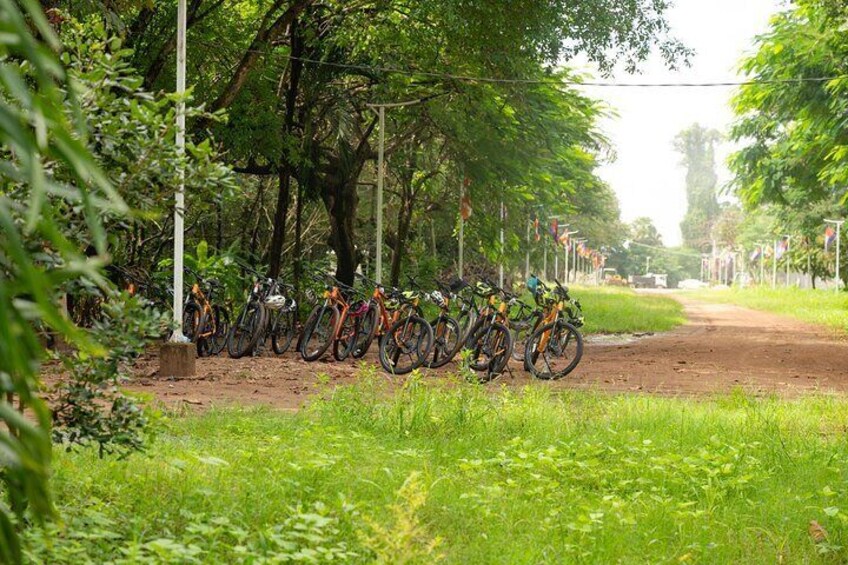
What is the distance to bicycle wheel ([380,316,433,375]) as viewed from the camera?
49.2ft

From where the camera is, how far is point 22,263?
3.98 feet

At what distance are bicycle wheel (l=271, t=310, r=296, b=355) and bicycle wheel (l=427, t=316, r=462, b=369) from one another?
2750 millimetres

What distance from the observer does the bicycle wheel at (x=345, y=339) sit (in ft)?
53.2

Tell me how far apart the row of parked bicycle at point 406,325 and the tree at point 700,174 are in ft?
472

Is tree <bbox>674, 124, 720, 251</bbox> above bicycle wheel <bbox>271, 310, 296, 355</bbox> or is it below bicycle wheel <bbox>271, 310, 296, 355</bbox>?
above

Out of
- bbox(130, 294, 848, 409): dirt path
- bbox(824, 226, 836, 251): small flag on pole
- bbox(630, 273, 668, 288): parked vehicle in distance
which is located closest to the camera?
bbox(130, 294, 848, 409): dirt path

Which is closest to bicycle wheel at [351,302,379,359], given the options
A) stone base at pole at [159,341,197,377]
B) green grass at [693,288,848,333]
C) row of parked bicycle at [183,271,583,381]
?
row of parked bicycle at [183,271,583,381]

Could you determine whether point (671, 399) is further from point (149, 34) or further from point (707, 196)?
point (707, 196)

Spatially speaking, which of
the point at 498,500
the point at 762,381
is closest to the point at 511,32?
the point at 762,381

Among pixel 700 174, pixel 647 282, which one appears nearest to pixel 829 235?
pixel 647 282

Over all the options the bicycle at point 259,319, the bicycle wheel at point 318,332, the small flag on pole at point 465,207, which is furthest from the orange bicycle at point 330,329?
the small flag on pole at point 465,207

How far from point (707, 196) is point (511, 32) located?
14333cm

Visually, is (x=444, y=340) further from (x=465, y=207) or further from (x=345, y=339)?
(x=465, y=207)

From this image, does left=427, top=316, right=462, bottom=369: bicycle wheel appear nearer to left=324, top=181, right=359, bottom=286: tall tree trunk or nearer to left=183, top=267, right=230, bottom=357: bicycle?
left=183, top=267, right=230, bottom=357: bicycle
